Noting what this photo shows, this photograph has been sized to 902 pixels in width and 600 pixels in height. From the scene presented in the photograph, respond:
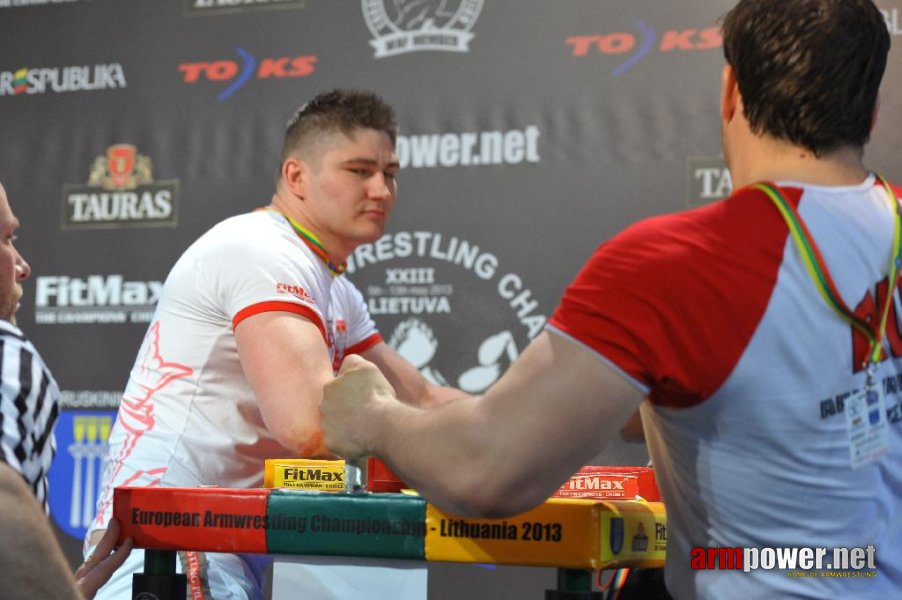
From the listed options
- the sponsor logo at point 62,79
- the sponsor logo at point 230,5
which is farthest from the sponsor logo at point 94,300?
the sponsor logo at point 230,5

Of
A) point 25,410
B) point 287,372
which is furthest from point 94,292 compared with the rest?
point 25,410

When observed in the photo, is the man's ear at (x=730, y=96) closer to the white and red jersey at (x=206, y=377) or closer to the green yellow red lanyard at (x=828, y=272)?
the green yellow red lanyard at (x=828, y=272)

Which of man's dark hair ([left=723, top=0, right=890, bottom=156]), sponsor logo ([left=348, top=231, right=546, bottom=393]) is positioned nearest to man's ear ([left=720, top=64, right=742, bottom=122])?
man's dark hair ([left=723, top=0, right=890, bottom=156])

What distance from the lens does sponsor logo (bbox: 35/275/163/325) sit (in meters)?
3.82

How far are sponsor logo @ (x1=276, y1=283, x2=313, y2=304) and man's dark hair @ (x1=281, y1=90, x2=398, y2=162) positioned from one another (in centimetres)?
70

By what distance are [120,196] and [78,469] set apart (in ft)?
3.19

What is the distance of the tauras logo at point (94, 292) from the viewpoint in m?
3.82

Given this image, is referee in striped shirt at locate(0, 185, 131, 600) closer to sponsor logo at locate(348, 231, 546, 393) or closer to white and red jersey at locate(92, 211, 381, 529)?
white and red jersey at locate(92, 211, 381, 529)

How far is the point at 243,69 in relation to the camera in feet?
12.6

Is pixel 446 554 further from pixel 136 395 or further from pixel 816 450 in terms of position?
pixel 136 395

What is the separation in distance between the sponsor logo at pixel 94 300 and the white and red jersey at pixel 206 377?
172 cm

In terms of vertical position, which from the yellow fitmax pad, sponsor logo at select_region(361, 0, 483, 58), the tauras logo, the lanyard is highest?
sponsor logo at select_region(361, 0, 483, 58)

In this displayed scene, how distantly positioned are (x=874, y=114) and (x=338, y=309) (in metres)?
1.46

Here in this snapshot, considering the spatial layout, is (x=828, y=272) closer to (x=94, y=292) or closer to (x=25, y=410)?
(x=25, y=410)
